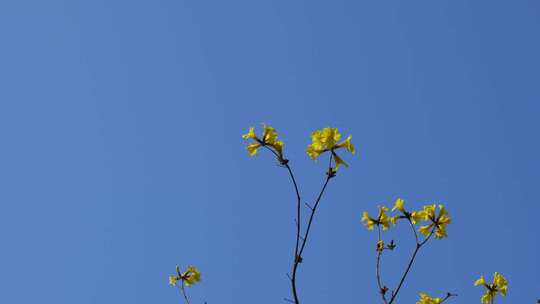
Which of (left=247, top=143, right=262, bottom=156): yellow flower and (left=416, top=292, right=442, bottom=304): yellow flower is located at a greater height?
(left=247, top=143, right=262, bottom=156): yellow flower

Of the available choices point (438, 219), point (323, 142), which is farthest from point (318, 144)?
point (438, 219)

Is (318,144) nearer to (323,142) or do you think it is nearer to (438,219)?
(323,142)

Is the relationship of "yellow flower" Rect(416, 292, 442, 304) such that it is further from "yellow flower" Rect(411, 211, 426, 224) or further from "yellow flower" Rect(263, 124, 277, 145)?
"yellow flower" Rect(263, 124, 277, 145)

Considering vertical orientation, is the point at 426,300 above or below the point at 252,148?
below

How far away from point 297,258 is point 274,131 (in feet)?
7.36

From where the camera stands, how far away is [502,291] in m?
9.73

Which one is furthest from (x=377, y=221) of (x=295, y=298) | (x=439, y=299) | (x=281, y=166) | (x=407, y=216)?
(x=295, y=298)

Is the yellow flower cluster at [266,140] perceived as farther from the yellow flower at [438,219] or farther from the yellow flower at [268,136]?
the yellow flower at [438,219]

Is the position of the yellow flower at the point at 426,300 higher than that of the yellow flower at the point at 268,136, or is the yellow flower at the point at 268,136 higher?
the yellow flower at the point at 268,136

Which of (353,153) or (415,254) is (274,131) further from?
(415,254)

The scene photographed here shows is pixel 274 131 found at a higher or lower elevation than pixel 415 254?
higher

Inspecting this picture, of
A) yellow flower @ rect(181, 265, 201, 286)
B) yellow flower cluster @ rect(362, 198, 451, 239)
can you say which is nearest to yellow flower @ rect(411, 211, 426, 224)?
yellow flower cluster @ rect(362, 198, 451, 239)

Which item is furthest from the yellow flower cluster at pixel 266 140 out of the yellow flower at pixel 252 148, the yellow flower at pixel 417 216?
the yellow flower at pixel 417 216

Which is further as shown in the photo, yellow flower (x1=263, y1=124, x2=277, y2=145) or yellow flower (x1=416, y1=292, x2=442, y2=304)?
yellow flower (x1=416, y1=292, x2=442, y2=304)
